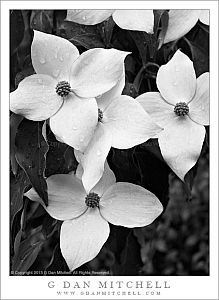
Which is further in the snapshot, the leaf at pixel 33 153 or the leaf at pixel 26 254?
the leaf at pixel 26 254

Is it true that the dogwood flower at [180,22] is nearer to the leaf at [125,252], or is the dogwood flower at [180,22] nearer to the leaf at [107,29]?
the leaf at [107,29]

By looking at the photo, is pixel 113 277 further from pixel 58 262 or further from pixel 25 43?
pixel 25 43

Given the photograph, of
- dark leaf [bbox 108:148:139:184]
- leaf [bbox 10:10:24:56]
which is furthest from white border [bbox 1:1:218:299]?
dark leaf [bbox 108:148:139:184]

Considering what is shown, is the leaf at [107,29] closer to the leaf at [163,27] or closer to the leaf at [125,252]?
the leaf at [163,27]

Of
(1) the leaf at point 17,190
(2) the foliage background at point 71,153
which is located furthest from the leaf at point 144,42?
(1) the leaf at point 17,190

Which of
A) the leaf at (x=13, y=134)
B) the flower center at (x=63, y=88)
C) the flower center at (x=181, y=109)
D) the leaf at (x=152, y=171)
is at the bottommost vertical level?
the leaf at (x=152, y=171)

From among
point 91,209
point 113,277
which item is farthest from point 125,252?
point 91,209

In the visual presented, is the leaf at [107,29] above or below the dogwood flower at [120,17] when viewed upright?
below
